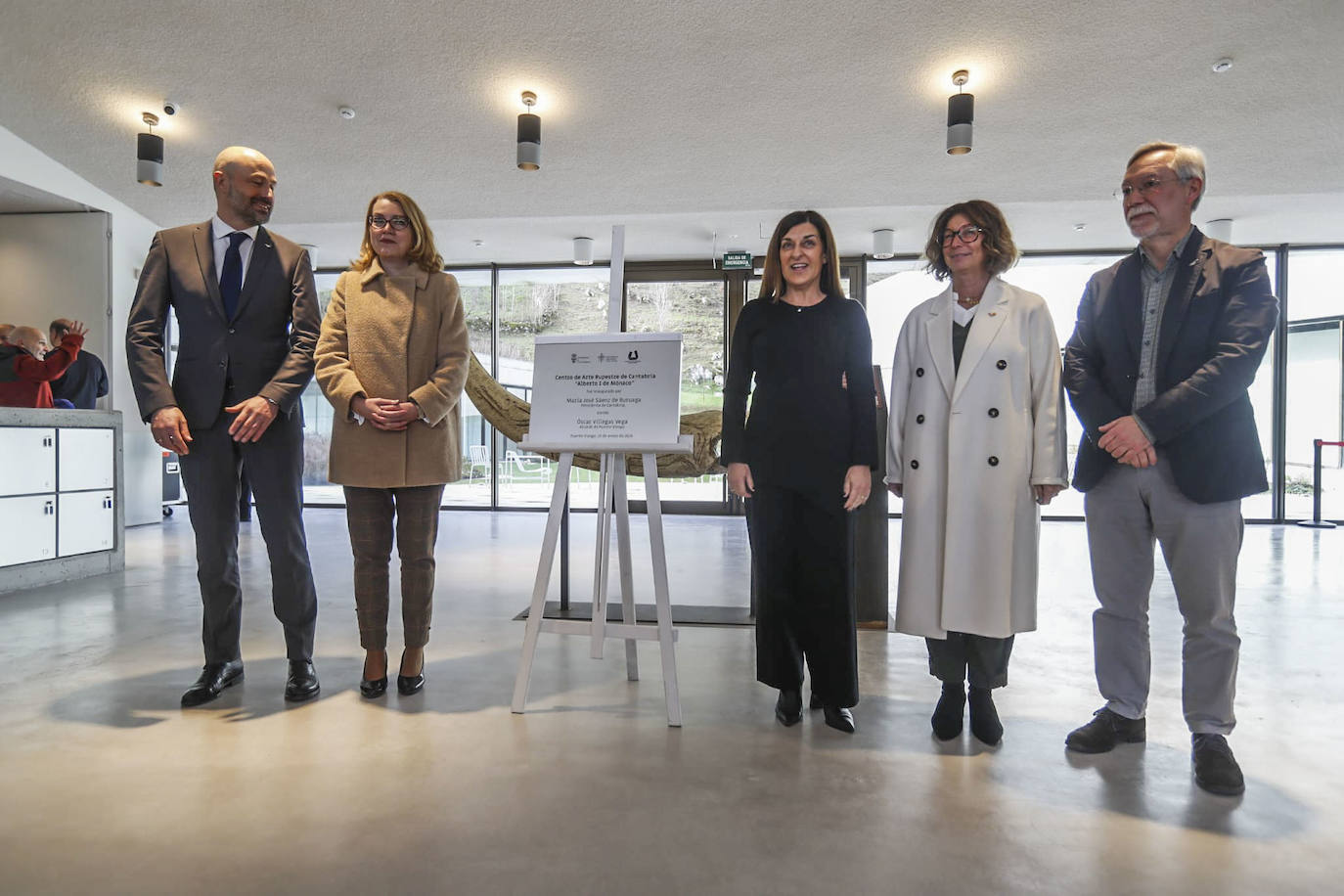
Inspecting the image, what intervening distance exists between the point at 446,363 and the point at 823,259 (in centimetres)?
122

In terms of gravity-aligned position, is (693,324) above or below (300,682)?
above

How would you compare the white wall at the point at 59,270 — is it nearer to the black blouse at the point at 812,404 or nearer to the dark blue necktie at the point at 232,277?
the dark blue necktie at the point at 232,277

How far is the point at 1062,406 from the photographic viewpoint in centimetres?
211

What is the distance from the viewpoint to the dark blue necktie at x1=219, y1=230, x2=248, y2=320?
2393 millimetres

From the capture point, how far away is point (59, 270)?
6.72m

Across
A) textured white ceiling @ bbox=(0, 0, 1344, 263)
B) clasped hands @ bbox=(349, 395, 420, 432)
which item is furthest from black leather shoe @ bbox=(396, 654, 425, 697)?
textured white ceiling @ bbox=(0, 0, 1344, 263)

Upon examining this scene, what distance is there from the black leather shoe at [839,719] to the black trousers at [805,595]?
0.17ft

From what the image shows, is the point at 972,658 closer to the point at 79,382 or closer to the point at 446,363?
the point at 446,363

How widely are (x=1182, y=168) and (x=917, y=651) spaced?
1.95 meters

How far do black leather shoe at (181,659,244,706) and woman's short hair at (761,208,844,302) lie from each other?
82.9 inches

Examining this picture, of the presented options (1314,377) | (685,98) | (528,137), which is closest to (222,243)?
(528,137)

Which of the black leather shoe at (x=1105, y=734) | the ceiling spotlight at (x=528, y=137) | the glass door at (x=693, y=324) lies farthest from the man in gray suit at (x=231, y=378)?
the glass door at (x=693, y=324)

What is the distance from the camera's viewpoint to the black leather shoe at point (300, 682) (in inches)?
95.2

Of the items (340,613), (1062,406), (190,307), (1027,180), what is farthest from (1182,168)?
(1027,180)
